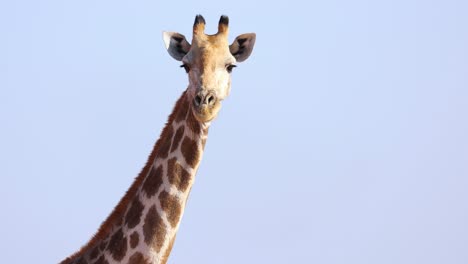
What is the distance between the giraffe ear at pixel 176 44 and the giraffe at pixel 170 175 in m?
0.35

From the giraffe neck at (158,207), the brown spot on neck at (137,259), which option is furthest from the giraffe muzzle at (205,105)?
the brown spot on neck at (137,259)

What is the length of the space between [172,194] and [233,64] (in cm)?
196

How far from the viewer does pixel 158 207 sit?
38.8 ft

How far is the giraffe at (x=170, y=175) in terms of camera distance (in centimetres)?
1161

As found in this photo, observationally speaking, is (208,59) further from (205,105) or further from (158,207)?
(158,207)

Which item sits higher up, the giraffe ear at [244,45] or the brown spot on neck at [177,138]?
the giraffe ear at [244,45]

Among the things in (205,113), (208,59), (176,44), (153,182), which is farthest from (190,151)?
(176,44)

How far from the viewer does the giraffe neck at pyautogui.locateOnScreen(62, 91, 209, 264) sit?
1167cm

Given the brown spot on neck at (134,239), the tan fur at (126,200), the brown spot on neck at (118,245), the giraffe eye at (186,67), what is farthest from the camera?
the tan fur at (126,200)

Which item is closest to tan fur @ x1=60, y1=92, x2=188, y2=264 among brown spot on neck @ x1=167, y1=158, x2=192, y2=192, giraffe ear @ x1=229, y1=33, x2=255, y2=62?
brown spot on neck @ x1=167, y1=158, x2=192, y2=192

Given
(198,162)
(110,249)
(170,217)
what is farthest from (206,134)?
(110,249)

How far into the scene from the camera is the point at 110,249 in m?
12.0

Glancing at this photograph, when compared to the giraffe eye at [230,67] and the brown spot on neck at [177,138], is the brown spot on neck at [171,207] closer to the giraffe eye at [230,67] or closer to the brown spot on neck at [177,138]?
the brown spot on neck at [177,138]

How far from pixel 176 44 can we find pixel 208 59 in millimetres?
1180
